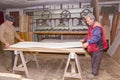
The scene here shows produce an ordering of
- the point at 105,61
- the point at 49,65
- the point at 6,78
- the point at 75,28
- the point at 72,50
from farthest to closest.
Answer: the point at 75,28
the point at 105,61
the point at 49,65
the point at 72,50
the point at 6,78

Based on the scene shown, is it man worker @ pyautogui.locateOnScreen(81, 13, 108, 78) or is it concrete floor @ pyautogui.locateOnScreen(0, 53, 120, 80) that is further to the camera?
concrete floor @ pyautogui.locateOnScreen(0, 53, 120, 80)

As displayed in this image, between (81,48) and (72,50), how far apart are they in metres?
0.18

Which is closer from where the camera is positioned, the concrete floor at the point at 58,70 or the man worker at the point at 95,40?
the man worker at the point at 95,40

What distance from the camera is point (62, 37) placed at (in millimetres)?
6004

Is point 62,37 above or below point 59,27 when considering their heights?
below

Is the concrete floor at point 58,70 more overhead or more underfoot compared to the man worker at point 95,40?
more underfoot

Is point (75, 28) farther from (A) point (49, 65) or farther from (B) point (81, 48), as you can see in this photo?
(B) point (81, 48)

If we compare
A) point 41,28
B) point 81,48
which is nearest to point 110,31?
point 41,28

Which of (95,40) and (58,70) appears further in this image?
(58,70)

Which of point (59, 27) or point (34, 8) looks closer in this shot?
point (59, 27)

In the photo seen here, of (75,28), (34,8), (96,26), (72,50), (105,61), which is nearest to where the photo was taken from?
(72,50)

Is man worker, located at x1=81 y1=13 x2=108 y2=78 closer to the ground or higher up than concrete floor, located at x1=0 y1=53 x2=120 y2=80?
higher up

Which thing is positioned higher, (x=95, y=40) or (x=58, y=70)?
(x=95, y=40)

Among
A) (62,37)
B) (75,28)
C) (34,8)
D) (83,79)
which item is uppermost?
(34,8)
